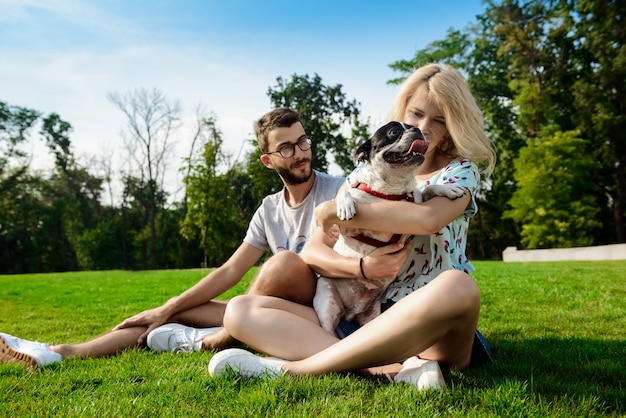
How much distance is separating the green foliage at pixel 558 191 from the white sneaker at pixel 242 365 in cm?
2494

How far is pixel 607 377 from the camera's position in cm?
282

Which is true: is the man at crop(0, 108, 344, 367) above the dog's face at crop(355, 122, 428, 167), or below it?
below

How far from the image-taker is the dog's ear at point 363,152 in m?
3.00

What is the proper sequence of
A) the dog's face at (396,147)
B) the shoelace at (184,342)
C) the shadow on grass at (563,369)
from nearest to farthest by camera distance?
1. the shadow on grass at (563,369)
2. the dog's face at (396,147)
3. the shoelace at (184,342)

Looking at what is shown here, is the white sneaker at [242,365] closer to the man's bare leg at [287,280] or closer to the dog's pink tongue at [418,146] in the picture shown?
A: the man's bare leg at [287,280]

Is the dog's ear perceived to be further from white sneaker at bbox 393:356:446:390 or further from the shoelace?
→ the shoelace

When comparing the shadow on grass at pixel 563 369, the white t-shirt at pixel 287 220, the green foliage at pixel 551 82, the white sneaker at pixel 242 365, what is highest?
the green foliage at pixel 551 82

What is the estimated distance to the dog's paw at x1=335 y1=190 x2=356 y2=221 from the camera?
274 cm

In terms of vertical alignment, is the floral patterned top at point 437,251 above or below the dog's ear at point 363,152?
below

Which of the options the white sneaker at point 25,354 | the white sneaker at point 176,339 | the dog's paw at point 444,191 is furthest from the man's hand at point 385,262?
the white sneaker at point 25,354

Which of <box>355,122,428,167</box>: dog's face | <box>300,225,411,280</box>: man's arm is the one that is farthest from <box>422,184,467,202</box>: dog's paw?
<box>300,225,411,280</box>: man's arm

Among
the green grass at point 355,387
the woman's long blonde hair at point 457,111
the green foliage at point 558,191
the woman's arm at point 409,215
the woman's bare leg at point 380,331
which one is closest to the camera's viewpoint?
the green grass at point 355,387

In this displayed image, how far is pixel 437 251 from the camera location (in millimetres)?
2924

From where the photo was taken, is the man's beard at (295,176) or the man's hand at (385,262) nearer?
the man's hand at (385,262)
